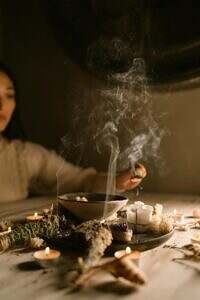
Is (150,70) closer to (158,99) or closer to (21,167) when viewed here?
(158,99)

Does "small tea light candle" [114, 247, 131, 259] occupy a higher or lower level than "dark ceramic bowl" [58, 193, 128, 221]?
lower

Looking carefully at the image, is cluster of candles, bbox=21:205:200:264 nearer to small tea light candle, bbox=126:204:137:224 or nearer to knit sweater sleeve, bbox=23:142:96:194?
small tea light candle, bbox=126:204:137:224

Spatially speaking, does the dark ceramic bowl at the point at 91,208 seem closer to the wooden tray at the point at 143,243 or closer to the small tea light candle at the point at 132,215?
the small tea light candle at the point at 132,215

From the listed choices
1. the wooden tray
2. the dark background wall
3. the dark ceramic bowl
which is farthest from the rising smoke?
the wooden tray

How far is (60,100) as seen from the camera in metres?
2.66

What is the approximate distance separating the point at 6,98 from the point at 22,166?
0.43 meters

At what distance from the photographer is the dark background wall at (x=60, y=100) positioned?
2.38 meters

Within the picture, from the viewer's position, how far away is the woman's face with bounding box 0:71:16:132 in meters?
2.31

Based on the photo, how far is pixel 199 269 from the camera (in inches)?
42.0

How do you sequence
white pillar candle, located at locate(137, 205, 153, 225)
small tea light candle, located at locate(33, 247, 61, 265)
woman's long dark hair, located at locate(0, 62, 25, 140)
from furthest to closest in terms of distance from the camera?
woman's long dark hair, located at locate(0, 62, 25, 140) < white pillar candle, located at locate(137, 205, 153, 225) < small tea light candle, located at locate(33, 247, 61, 265)

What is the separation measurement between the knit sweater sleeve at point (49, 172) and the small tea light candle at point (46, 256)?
117 cm

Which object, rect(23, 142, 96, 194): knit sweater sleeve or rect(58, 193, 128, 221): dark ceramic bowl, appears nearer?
rect(58, 193, 128, 221): dark ceramic bowl

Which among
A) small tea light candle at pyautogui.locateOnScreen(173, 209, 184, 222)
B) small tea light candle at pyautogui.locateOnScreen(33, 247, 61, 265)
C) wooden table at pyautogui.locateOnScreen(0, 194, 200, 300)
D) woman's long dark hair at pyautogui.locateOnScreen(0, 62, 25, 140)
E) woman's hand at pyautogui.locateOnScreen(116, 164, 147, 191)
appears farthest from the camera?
woman's long dark hair at pyautogui.locateOnScreen(0, 62, 25, 140)

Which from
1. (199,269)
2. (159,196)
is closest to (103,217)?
(199,269)
